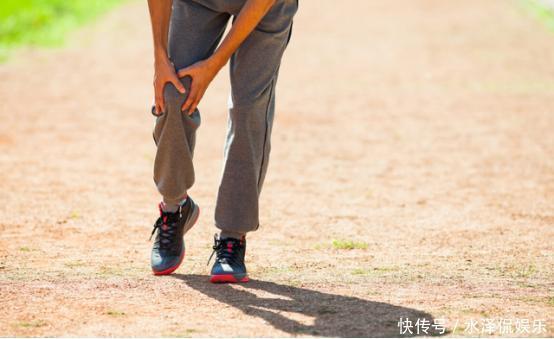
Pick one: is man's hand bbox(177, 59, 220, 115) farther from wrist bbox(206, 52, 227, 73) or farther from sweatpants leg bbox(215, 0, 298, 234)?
sweatpants leg bbox(215, 0, 298, 234)

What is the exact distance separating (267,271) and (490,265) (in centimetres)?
116

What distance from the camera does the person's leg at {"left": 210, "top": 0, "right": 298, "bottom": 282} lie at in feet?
16.1

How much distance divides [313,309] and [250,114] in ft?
3.06

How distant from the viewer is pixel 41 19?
1916 cm

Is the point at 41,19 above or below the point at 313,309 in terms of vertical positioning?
above

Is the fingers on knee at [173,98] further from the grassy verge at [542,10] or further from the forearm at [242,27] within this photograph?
the grassy verge at [542,10]

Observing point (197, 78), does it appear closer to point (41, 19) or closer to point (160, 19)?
point (160, 19)

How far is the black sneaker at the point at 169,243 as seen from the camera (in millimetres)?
5207

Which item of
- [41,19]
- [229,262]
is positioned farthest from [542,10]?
[229,262]

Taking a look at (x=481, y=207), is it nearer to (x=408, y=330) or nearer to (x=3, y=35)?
(x=408, y=330)

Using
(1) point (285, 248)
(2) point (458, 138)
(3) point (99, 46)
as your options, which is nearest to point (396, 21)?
(3) point (99, 46)

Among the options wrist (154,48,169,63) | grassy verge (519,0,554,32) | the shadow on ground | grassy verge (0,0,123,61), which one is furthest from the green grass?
grassy verge (519,0,554,32)

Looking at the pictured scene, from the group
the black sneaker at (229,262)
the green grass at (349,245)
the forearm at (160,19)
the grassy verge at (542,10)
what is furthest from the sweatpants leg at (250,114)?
the grassy verge at (542,10)

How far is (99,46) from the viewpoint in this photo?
16797 mm
